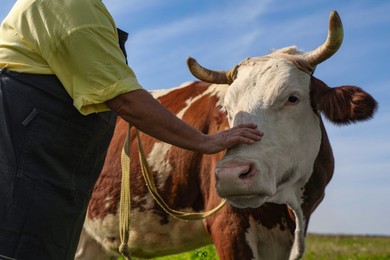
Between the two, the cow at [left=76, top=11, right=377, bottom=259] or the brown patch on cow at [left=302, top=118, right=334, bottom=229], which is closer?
the cow at [left=76, top=11, right=377, bottom=259]

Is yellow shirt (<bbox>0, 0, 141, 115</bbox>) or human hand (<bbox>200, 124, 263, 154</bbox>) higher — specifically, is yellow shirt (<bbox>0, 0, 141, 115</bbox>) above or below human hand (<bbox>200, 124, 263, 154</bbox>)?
above

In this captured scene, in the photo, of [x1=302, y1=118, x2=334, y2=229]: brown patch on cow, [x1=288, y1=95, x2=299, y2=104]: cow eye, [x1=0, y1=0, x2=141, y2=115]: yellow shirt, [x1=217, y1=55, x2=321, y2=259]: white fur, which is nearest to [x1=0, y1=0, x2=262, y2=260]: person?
[x1=0, y1=0, x2=141, y2=115]: yellow shirt

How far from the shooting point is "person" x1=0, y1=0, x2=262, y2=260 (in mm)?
3119

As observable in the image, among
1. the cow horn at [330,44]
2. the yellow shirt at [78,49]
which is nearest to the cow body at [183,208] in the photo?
the cow horn at [330,44]

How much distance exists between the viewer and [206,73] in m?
5.86

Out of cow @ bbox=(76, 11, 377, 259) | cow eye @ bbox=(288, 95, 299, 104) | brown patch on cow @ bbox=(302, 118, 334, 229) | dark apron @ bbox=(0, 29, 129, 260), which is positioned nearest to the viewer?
dark apron @ bbox=(0, 29, 129, 260)

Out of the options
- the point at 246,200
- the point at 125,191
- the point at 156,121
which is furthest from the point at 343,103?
the point at 156,121

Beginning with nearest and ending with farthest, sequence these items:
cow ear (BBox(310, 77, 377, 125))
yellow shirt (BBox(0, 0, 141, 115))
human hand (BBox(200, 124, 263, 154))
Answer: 1. yellow shirt (BBox(0, 0, 141, 115))
2. human hand (BBox(200, 124, 263, 154))
3. cow ear (BBox(310, 77, 377, 125))

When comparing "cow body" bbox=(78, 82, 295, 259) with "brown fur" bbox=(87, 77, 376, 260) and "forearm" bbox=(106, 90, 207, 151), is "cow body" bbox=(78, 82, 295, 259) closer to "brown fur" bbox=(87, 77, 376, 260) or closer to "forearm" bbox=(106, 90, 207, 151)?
"brown fur" bbox=(87, 77, 376, 260)

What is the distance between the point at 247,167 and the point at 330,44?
1.58 m

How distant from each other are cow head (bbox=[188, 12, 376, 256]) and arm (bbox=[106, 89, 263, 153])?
35.4 inches

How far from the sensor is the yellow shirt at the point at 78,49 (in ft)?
10.2

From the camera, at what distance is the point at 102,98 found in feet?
10.1

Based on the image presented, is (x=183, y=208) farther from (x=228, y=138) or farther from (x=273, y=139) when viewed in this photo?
(x=228, y=138)
